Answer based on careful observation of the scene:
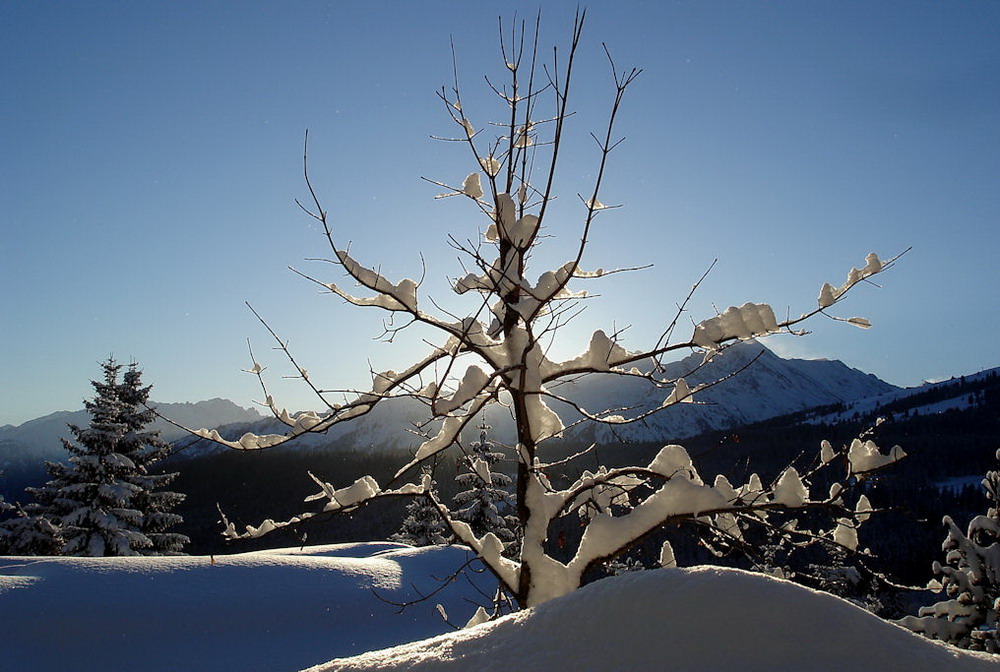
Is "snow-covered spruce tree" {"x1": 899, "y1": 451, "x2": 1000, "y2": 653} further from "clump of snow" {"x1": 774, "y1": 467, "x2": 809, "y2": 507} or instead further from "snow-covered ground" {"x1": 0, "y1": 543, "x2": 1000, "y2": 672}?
"clump of snow" {"x1": 774, "y1": 467, "x2": 809, "y2": 507}

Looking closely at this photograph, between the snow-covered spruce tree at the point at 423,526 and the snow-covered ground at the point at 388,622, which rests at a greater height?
the snow-covered ground at the point at 388,622

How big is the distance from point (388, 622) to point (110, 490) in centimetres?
1571

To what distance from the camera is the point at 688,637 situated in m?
1.56

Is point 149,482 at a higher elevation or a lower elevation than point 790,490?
lower

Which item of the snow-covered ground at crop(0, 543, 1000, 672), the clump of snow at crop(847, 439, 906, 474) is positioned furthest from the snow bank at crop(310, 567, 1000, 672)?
the clump of snow at crop(847, 439, 906, 474)

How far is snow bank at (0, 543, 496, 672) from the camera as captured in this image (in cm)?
525

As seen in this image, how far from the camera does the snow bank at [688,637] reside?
4.86ft

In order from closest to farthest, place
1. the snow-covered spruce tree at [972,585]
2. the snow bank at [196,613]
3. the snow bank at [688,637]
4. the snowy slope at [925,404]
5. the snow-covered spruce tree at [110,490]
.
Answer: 1. the snow bank at [688,637]
2. the snow bank at [196,613]
3. the snow-covered spruce tree at [972,585]
4. the snow-covered spruce tree at [110,490]
5. the snowy slope at [925,404]

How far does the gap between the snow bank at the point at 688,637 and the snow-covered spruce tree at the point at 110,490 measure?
1828 centimetres

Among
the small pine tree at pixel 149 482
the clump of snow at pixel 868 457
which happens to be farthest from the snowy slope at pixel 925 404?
the clump of snow at pixel 868 457

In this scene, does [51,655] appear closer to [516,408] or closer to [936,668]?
[516,408]

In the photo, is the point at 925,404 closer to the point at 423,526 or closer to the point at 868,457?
the point at 423,526

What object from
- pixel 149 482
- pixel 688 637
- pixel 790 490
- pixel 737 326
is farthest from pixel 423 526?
pixel 688 637

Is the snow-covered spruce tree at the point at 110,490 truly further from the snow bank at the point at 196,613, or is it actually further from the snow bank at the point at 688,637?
the snow bank at the point at 688,637
